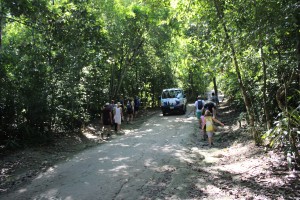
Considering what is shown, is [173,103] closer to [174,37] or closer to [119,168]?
[174,37]

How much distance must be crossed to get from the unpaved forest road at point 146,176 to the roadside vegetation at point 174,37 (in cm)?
124

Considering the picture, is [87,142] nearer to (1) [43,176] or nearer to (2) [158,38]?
(1) [43,176]

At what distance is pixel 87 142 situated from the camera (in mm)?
13172

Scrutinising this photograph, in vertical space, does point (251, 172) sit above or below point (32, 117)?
below

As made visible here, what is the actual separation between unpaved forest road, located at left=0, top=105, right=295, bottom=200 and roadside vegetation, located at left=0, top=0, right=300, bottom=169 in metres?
1.24

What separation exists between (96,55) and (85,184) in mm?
8550

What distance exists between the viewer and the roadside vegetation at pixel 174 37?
18.6 feet

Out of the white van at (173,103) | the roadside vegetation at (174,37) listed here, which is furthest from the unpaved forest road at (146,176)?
the white van at (173,103)

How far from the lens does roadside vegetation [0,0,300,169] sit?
18.6ft

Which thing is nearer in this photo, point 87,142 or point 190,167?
point 190,167

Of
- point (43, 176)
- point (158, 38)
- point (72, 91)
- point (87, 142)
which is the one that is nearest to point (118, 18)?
point (158, 38)

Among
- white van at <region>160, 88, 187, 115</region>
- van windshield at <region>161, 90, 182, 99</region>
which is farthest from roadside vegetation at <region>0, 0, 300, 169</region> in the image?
van windshield at <region>161, 90, 182, 99</region>

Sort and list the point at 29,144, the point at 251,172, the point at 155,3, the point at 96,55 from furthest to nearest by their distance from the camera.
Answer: the point at 96,55 → the point at 29,144 → the point at 155,3 → the point at 251,172

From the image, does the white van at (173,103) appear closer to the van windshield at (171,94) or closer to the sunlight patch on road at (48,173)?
the van windshield at (171,94)
